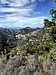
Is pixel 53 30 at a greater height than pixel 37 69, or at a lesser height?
lesser

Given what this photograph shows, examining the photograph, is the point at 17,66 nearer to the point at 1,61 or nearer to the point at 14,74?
the point at 14,74

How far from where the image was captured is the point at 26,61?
8023mm

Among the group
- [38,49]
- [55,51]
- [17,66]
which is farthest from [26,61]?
[38,49]

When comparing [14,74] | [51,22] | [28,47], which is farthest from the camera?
[28,47]

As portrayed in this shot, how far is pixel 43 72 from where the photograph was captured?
741cm

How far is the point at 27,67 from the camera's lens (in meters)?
7.43

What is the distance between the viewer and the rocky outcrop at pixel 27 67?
720 centimetres

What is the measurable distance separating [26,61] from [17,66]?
24.1 inches

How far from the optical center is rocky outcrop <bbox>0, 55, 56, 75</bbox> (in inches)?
283

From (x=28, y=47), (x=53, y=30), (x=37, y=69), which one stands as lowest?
(x=28, y=47)

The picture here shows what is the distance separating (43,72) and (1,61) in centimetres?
186

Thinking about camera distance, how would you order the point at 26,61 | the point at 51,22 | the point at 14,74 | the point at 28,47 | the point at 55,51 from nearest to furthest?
the point at 14,74, the point at 26,61, the point at 55,51, the point at 51,22, the point at 28,47

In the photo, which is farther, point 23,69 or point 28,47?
point 28,47

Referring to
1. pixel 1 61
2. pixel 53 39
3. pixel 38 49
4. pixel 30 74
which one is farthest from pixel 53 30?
pixel 30 74
